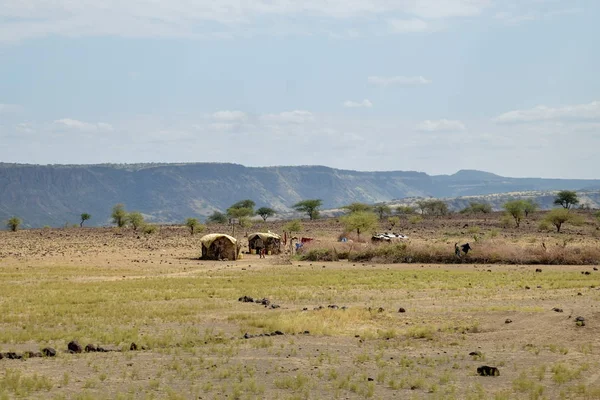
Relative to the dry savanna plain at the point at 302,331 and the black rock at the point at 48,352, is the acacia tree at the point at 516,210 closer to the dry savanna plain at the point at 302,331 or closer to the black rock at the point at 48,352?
the dry savanna plain at the point at 302,331

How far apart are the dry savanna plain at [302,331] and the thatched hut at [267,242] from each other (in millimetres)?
12522

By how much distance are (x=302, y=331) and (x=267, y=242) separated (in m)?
37.0

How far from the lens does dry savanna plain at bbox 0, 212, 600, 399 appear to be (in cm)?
1561

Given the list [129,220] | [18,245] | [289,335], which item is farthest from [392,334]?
[129,220]

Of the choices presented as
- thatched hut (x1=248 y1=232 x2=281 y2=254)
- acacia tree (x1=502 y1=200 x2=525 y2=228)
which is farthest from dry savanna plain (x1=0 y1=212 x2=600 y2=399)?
acacia tree (x1=502 y1=200 x2=525 y2=228)

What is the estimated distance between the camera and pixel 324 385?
15.6 m

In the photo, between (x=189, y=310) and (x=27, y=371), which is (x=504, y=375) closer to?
(x=27, y=371)

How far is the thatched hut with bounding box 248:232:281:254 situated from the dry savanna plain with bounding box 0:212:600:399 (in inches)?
493

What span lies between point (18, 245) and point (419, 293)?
48502mm

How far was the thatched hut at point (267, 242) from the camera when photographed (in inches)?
2330

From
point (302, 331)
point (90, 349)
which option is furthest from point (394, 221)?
point (90, 349)

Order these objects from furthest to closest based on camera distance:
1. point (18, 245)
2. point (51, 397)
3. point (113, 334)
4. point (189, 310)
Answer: point (18, 245) → point (189, 310) → point (113, 334) → point (51, 397)

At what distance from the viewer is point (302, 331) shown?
22.3 metres

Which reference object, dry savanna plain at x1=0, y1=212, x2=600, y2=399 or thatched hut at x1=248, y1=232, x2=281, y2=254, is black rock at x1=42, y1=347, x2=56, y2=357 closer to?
dry savanna plain at x1=0, y1=212, x2=600, y2=399
